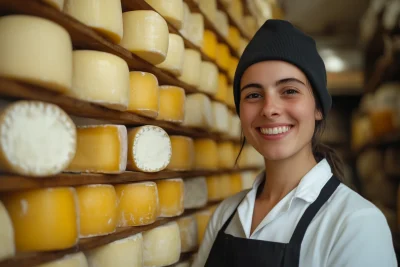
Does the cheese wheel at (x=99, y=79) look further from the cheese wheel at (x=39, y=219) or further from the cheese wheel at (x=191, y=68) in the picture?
the cheese wheel at (x=191, y=68)

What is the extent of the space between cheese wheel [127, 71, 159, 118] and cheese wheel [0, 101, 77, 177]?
0.31 m

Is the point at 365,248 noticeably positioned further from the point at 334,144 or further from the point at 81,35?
the point at 334,144

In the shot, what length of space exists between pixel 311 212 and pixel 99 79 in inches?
25.7

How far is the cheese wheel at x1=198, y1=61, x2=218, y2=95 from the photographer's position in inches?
64.8

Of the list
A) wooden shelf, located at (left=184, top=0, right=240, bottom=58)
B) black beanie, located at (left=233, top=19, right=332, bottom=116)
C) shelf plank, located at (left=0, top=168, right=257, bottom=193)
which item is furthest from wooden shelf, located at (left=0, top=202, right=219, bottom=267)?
wooden shelf, located at (left=184, top=0, right=240, bottom=58)

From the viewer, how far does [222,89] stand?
1.92 metres

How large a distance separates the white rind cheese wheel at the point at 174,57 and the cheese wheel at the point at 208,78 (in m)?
0.29

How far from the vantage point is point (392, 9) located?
257 centimetres

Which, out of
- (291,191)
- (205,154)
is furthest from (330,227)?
(205,154)

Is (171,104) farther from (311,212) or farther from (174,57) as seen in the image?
(311,212)

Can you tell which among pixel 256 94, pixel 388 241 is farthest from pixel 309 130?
pixel 388 241

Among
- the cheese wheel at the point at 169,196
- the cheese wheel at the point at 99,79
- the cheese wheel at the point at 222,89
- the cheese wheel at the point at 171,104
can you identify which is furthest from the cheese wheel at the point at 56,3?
the cheese wheel at the point at 222,89

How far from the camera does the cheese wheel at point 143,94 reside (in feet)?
3.63

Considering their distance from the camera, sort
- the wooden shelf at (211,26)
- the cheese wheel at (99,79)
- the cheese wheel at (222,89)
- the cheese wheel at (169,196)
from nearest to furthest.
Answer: the cheese wheel at (99,79)
the cheese wheel at (169,196)
the wooden shelf at (211,26)
the cheese wheel at (222,89)
